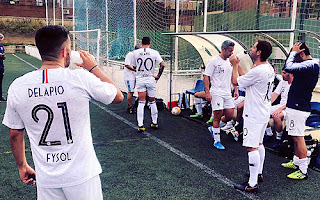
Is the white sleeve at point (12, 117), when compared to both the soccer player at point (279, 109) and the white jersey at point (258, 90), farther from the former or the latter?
Result: the soccer player at point (279, 109)

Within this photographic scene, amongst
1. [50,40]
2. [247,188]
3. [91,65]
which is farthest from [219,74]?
[50,40]

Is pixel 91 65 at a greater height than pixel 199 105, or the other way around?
pixel 91 65

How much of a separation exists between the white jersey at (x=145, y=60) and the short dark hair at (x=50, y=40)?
477 centimetres

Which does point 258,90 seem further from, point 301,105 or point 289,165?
point 289,165

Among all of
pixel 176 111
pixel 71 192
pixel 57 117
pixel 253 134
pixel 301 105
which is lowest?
pixel 176 111

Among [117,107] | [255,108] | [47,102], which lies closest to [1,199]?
[47,102]

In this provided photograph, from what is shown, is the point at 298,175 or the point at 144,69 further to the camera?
the point at 144,69

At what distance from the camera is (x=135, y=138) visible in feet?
19.9

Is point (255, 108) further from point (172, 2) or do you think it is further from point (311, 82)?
point (172, 2)

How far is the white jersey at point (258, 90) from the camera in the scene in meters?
3.80

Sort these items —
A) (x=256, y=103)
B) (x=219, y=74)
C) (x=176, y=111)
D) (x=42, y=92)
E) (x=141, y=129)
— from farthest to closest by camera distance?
(x=176, y=111), (x=141, y=129), (x=219, y=74), (x=256, y=103), (x=42, y=92)

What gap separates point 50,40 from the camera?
1.74 m

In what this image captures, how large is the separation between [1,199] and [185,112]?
5.68 metres

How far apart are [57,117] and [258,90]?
2885mm
